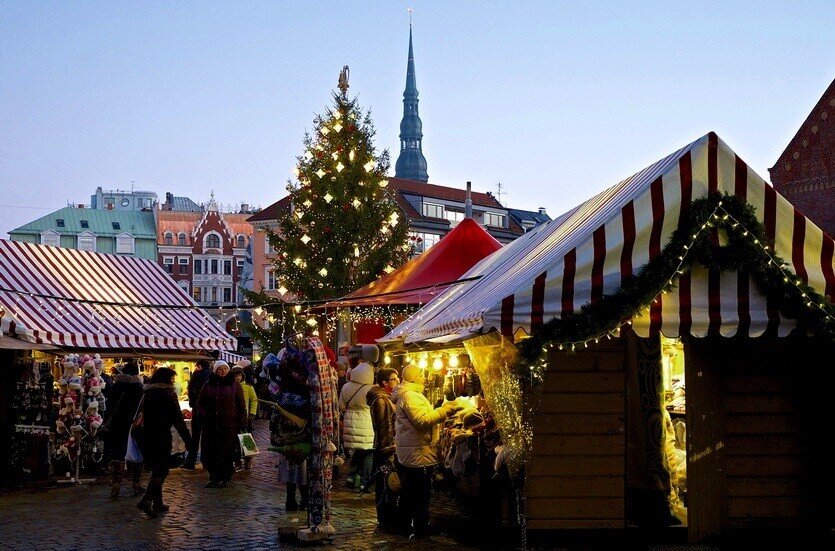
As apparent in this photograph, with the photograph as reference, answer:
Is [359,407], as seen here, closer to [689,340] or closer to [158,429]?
[158,429]

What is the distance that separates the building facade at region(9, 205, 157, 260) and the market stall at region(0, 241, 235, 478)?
76.7 meters

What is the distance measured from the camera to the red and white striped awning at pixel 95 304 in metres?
18.4

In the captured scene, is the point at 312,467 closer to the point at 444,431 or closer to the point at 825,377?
the point at 444,431

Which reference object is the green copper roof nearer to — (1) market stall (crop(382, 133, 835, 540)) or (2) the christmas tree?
(2) the christmas tree

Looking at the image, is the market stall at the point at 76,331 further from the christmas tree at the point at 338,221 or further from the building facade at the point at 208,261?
Result: the building facade at the point at 208,261

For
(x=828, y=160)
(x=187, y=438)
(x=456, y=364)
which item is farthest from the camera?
(x=828, y=160)

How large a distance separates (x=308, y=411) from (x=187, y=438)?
248 cm

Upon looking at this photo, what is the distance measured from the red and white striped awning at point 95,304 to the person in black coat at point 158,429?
5.01 m

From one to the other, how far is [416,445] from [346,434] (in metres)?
3.91

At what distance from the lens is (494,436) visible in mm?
10969

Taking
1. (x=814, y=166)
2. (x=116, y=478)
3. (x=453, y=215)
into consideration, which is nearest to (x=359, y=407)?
(x=116, y=478)

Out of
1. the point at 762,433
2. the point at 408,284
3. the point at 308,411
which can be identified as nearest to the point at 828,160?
the point at 408,284

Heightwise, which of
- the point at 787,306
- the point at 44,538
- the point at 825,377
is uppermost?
Answer: the point at 787,306

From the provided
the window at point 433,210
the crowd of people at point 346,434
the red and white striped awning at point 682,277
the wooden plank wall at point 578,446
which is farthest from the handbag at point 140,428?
the window at point 433,210
